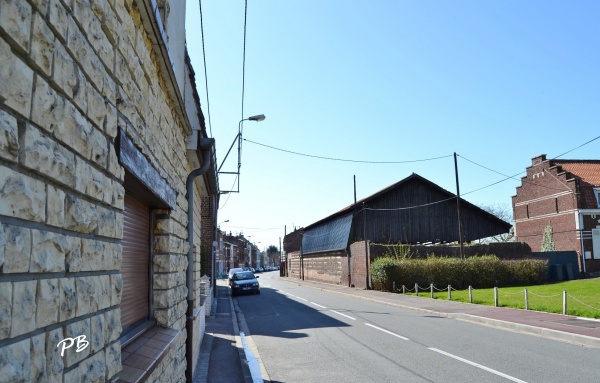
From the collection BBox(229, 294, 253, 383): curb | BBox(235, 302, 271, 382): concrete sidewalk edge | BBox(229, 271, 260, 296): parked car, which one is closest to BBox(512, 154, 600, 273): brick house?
BBox(229, 271, 260, 296): parked car

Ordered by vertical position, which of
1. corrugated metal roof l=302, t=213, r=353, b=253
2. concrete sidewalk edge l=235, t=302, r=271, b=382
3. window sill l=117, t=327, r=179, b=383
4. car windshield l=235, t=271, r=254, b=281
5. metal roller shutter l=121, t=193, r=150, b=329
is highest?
corrugated metal roof l=302, t=213, r=353, b=253

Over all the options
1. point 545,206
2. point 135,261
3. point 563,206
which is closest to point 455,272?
point 563,206

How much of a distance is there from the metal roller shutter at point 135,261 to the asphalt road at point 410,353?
4.78m

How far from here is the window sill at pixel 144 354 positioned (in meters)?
3.15

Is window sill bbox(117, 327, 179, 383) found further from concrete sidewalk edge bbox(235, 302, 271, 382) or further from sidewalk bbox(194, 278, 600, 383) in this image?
concrete sidewalk edge bbox(235, 302, 271, 382)

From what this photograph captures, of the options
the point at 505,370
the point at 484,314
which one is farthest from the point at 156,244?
the point at 484,314

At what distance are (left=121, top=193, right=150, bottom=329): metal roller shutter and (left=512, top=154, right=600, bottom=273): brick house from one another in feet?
153

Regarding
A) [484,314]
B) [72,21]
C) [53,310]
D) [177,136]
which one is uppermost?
[177,136]

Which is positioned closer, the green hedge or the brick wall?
the green hedge

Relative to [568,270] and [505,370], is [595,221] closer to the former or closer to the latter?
[568,270]

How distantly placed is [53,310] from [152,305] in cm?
307

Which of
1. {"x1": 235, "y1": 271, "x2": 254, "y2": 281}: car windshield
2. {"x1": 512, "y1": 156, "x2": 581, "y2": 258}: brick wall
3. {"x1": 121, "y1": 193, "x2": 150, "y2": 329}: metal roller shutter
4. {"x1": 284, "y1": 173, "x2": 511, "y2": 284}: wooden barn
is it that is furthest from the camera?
{"x1": 512, "y1": 156, "x2": 581, "y2": 258}: brick wall

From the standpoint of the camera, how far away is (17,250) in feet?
5.39

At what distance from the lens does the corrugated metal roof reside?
40688mm
